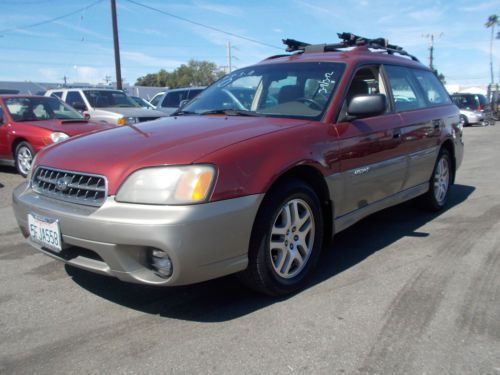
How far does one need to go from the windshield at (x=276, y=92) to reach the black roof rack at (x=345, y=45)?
667mm

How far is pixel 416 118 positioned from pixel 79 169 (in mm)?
3323

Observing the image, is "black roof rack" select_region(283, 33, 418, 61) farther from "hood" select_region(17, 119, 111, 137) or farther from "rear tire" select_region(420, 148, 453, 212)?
"hood" select_region(17, 119, 111, 137)

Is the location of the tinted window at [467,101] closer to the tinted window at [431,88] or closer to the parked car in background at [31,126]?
the tinted window at [431,88]

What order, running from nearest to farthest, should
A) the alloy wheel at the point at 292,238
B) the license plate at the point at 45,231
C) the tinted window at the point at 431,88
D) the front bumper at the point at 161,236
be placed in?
the front bumper at the point at 161,236 < the license plate at the point at 45,231 < the alloy wheel at the point at 292,238 < the tinted window at the point at 431,88

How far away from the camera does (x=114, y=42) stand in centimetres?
2275

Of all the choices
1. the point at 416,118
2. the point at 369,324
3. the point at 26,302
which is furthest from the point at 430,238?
the point at 26,302

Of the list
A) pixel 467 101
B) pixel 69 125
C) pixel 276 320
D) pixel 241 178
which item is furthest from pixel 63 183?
pixel 467 101

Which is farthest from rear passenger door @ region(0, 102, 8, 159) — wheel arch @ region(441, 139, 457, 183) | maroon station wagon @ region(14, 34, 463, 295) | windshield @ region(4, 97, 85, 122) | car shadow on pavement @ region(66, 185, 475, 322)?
wheel arch @ region(441, 139, 457, 183)

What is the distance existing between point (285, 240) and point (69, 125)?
6222 mm

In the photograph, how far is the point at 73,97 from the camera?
12.2 meters

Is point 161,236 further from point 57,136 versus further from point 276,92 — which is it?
point 57,136

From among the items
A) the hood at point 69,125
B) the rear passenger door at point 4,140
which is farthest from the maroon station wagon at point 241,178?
the rear passenger door at point 4,140

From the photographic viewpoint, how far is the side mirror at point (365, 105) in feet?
11.8

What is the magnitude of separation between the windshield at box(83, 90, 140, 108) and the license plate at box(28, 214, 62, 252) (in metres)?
9.33
